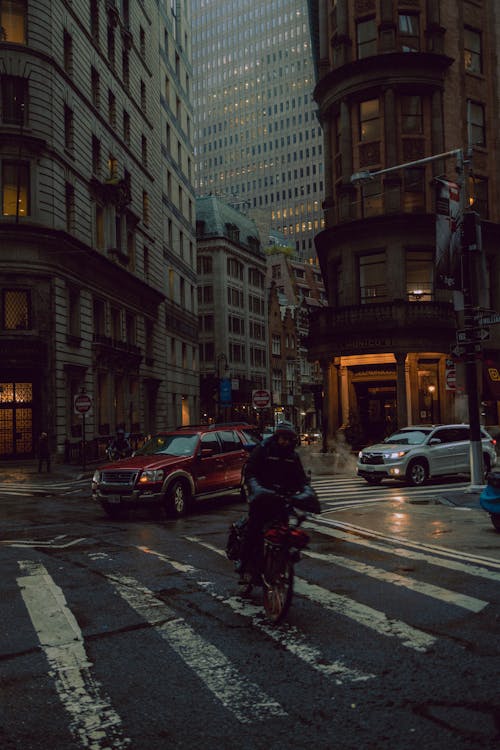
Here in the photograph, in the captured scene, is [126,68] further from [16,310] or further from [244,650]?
[244,650]

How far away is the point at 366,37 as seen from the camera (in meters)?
38.3

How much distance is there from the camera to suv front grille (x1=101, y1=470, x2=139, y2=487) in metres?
14.9

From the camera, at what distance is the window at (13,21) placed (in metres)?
33.0

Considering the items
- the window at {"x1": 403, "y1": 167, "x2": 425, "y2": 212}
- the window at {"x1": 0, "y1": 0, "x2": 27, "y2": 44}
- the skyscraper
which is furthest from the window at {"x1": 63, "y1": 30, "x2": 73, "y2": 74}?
the skyscraper

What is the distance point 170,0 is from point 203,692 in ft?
212

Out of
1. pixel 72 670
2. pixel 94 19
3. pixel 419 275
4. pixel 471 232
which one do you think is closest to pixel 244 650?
pixel 72 670

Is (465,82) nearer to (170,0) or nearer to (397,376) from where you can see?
(397,376)

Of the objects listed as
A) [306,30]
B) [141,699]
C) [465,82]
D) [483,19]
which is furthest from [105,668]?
[306,30]

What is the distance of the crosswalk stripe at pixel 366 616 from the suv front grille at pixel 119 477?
6997 mm

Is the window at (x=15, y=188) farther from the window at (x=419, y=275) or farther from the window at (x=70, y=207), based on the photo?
the window at (x=419, y=275)

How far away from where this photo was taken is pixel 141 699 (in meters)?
4.86

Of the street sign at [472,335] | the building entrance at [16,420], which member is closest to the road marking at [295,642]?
the street sign at [472,335]

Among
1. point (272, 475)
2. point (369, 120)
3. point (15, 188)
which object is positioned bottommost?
point (272, 475)

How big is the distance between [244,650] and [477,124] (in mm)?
39543
